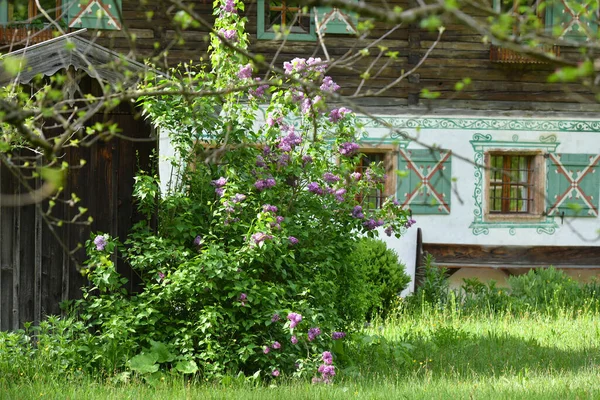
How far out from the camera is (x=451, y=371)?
7.69m

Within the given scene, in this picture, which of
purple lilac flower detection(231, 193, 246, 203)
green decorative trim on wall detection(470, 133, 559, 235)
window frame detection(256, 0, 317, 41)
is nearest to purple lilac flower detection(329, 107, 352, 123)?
purple lilac flower detection(231, 193, 246, 203)

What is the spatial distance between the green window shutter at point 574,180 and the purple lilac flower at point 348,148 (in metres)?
7.47

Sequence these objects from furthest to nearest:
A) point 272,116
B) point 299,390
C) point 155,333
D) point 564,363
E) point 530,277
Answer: point 530,277 → point 564,363 → point 272,116 → point 155,333 → point 299,390

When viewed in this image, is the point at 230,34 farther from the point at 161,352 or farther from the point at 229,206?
the point at 161,352

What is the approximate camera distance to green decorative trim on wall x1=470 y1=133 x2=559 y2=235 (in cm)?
1430

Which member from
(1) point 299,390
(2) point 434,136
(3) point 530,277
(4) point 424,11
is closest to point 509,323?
(3) point 530,277

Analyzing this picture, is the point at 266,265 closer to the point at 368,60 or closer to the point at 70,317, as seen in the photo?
the point at 70,317

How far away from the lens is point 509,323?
10.8m

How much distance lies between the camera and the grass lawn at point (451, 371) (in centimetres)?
628

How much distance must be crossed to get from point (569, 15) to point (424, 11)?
41.6ft

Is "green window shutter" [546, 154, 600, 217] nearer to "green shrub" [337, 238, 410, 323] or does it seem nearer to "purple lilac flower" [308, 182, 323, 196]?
"green shrub" [337, 238, 410, 323]

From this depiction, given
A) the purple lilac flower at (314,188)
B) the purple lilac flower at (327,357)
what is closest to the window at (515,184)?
the purple lilac flower at (314,188)

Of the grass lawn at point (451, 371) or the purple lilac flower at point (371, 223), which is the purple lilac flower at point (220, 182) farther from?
the grass lawn at point (451, 371)

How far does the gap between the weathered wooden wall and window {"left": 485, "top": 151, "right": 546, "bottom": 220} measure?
829 centimetres
